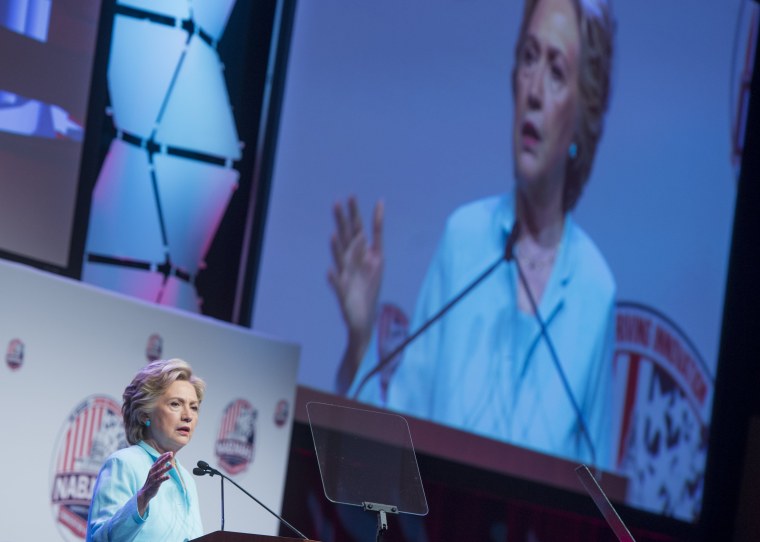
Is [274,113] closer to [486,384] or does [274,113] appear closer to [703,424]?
[486,384]

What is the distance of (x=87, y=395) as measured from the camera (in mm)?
3801

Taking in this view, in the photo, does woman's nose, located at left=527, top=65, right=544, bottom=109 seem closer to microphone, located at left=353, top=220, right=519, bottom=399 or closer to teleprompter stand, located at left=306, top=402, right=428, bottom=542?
microphone, located at left=353, top=220, right=519, bottom=399

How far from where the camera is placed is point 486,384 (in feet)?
19.4

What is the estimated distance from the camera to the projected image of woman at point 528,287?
559 cm

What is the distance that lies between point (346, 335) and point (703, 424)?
2.85 meters

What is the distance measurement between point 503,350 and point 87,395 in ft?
8.90

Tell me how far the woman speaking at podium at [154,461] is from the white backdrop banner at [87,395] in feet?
2.72

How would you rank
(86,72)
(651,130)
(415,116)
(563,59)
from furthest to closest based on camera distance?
1. (651,130)
2. (563,59)
3. (415,116)
4. (86,72)

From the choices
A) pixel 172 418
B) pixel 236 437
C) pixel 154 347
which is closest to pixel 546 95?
pixel 236 437

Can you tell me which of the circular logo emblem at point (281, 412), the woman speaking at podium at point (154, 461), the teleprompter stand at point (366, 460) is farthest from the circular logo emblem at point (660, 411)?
the woman speaking at podium at point (154, 461)

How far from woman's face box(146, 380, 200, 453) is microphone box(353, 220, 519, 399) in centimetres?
258

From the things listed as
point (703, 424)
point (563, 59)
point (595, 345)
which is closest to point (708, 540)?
point (703, 424)

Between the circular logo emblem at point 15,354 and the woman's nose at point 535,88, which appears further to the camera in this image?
the woman's nose at point 535,88

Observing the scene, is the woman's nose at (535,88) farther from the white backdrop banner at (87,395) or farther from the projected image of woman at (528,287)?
the white backdrop banner at (87,395)
